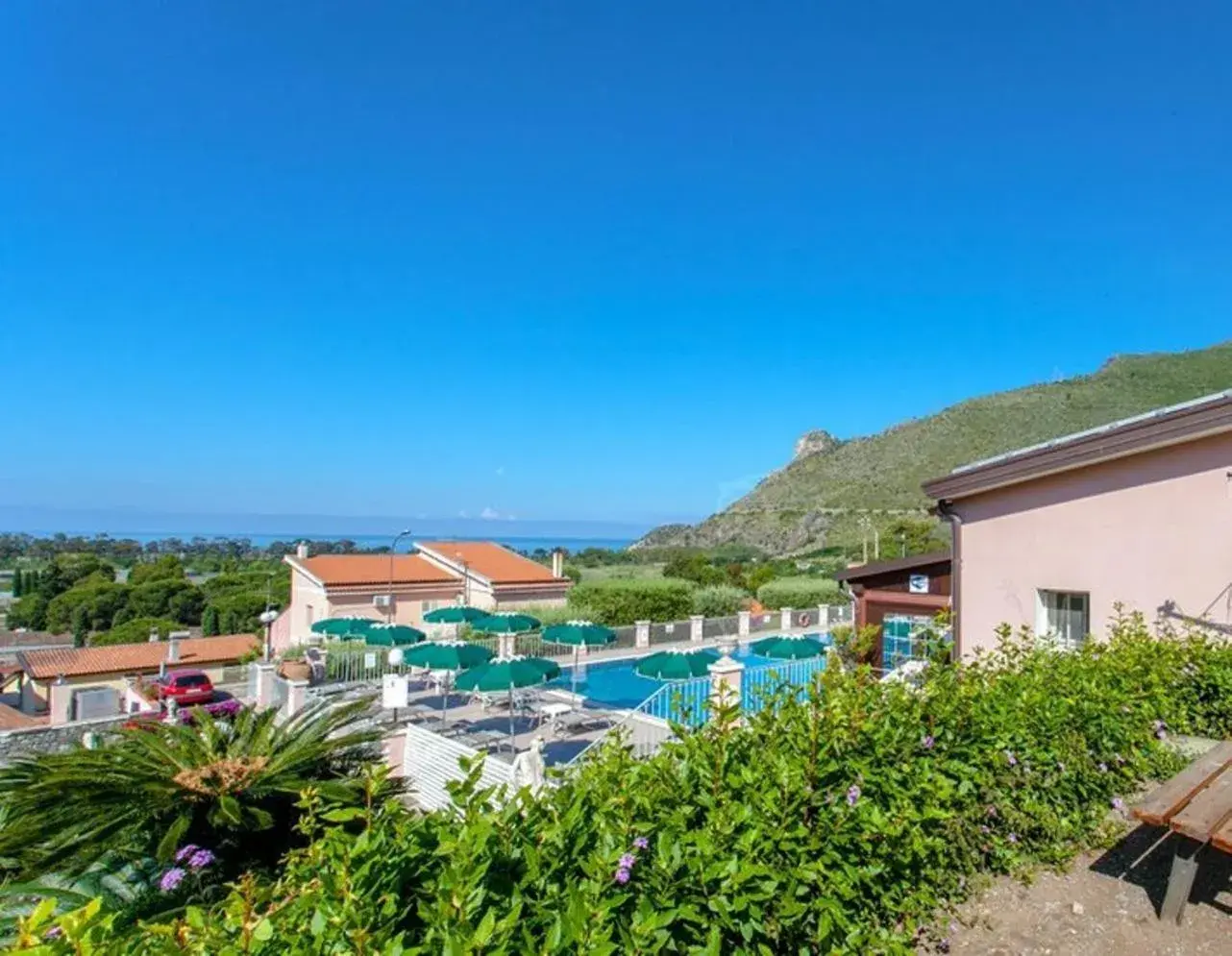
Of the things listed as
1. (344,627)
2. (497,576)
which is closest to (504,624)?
(344,627)

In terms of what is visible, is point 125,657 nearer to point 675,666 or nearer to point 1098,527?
point 675,666

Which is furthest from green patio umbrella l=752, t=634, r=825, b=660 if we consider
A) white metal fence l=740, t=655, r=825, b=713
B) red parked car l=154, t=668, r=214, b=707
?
red parked car l=154, t=668, r=214, b=707

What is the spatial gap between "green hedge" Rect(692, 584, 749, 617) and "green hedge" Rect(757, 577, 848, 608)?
83.1 inches

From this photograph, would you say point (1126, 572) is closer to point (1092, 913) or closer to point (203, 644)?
point (1092, 913)

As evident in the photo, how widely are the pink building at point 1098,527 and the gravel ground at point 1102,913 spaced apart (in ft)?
16.8

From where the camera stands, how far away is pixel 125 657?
25.1m

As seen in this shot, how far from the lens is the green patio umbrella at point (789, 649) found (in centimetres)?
1355

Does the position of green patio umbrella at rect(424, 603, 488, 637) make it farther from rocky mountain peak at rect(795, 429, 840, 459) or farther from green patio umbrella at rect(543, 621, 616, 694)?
rocky mountain peak at rect(795, 429, 840, 459)

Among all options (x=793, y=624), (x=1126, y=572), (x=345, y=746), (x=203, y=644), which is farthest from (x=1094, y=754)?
(x=203, y=644)

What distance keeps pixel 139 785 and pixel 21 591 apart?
9366 cm

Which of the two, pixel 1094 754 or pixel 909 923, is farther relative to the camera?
pixel 1094 754

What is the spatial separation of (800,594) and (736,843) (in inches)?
1210

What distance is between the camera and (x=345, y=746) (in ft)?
22.7

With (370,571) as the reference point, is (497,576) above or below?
below
